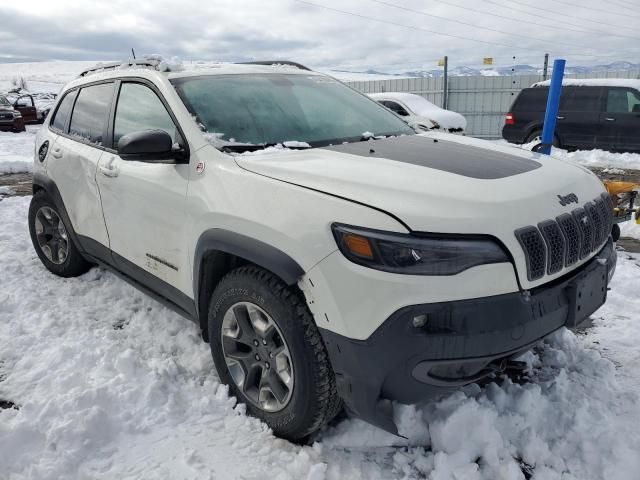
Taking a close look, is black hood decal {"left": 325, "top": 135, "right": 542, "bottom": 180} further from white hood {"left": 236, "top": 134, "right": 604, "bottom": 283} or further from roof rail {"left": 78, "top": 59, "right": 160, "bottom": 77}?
roof rail {"left": 78, "top": 59, "right": 160, "bottom": 77}

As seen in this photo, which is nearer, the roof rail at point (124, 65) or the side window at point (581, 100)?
the roof rail at point (124, 65)

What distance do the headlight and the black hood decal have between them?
46 centimetres

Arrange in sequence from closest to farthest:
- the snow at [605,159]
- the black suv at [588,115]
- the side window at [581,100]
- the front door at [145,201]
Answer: the front door at [145,201]
the snow at [605,159]
the black suv at [588,115]
the side window at [581,100]

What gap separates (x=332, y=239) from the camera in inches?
76.6

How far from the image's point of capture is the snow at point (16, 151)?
10381 millimetres

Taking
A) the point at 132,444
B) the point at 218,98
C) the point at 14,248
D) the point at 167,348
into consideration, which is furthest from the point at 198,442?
the point at 14,248

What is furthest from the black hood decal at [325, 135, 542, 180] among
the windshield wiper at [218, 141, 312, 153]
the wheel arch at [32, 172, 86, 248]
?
the wheel arch at [32, 172, 86, 248]

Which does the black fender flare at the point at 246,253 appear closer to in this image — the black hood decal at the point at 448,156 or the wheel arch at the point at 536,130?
the black hood decal at the point at 448,156

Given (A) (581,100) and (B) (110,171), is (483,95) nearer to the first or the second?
(A) (581,100)

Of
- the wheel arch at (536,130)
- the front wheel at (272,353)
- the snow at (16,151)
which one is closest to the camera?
the front wheel at (272,353)

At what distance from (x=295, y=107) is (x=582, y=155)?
1001 centimetres

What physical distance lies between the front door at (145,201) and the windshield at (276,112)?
214mm

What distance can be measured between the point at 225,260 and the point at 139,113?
4.15 ft

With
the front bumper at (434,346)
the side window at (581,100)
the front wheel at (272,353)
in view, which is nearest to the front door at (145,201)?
the front wheel at (272,353)
